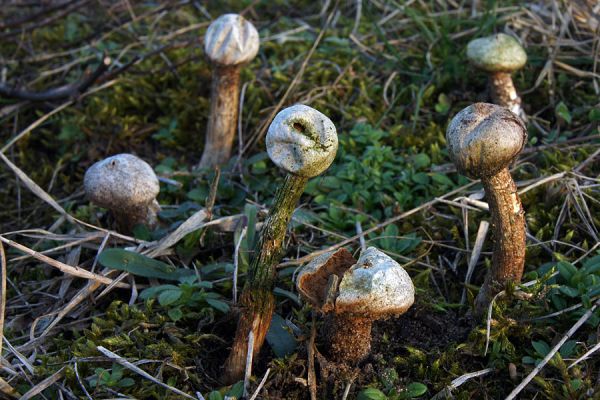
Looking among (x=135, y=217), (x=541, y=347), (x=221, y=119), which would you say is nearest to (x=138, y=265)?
(x=135, y=217)

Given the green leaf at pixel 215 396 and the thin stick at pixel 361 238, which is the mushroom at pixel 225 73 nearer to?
the thin stick at pixel 361 238

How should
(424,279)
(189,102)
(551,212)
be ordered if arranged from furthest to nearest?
(189,102)
(551,212)
(424,279)

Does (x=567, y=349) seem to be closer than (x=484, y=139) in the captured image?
No

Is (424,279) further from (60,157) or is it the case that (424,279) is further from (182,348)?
(60,157)

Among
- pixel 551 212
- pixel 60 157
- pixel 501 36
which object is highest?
pixel 501 36

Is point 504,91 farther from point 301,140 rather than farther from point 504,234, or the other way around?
point 301,140

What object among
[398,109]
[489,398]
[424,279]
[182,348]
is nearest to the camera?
[489,398]

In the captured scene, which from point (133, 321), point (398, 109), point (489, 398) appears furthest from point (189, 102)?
point (489, 398)

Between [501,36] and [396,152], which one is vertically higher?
[501,36]
